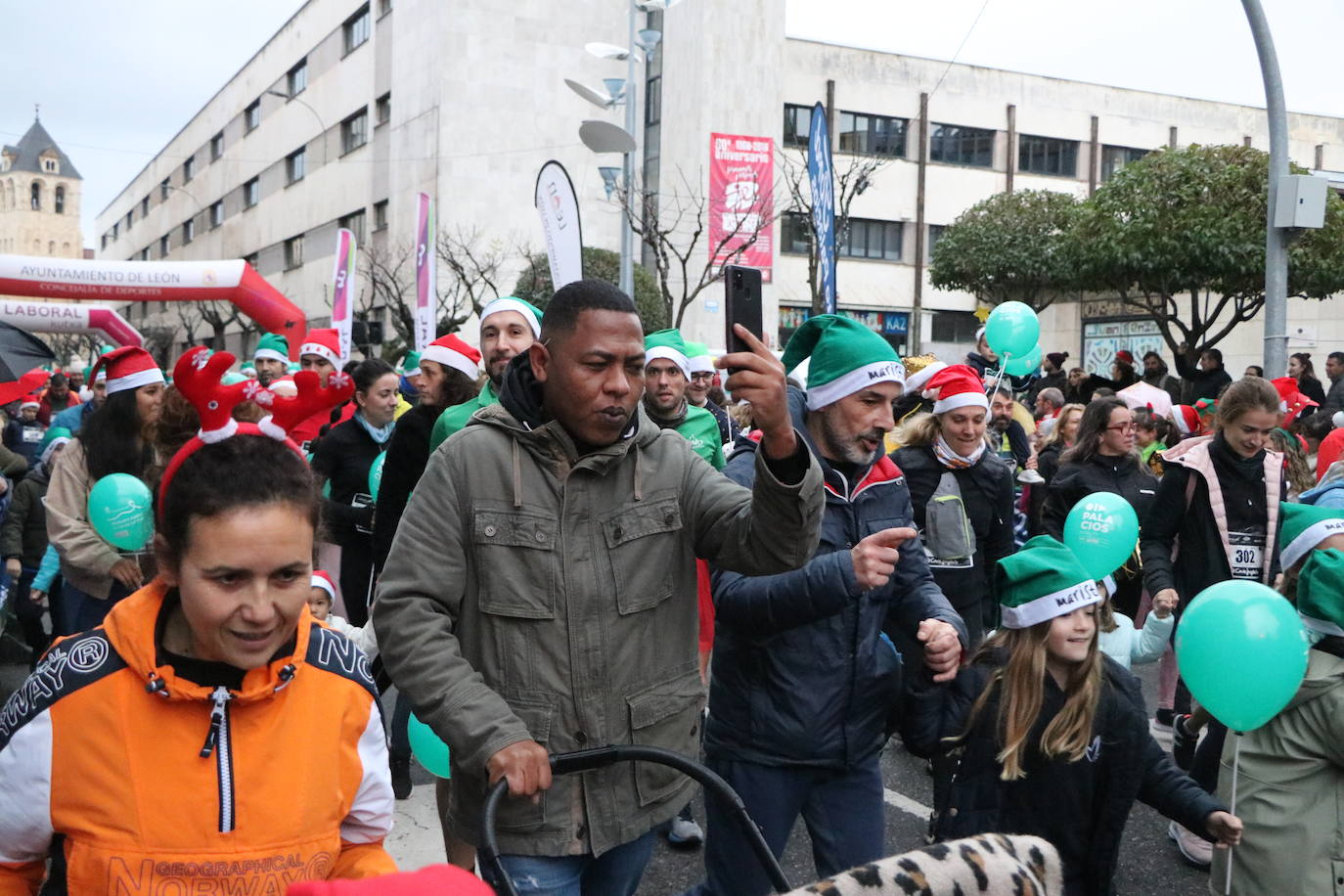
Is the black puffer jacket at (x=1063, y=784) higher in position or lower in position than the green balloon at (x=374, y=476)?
lower

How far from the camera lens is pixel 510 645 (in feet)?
8.43

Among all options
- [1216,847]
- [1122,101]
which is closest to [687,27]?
[1122,101]

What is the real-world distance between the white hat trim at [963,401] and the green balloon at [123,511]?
353 centimetres

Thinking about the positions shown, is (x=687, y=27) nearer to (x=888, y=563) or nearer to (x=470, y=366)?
(x=470, y=366)

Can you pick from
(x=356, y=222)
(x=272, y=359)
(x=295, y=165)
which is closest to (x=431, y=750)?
(x=272, y=359)

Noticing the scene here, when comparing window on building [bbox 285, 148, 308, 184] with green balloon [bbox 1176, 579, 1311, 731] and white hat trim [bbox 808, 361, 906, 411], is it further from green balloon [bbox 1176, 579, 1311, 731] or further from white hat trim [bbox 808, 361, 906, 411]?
green balloon [bbox 1176, 579, 1311, 731]

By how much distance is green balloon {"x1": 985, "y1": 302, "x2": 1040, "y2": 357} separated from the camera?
8555mm

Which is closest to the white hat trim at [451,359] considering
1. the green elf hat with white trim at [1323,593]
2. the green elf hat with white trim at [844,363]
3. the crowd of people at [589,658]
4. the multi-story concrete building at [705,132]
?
the crowd of people at [589,658]

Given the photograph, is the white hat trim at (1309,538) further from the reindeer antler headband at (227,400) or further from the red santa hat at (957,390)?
the reindeer antler headband at (227,400)

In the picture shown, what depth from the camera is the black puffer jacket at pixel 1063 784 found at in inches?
126

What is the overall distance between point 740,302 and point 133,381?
12.6 ft

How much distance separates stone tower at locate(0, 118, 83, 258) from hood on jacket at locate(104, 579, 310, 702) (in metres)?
135

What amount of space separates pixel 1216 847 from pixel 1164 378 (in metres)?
14.9

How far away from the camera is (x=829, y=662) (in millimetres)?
3133
